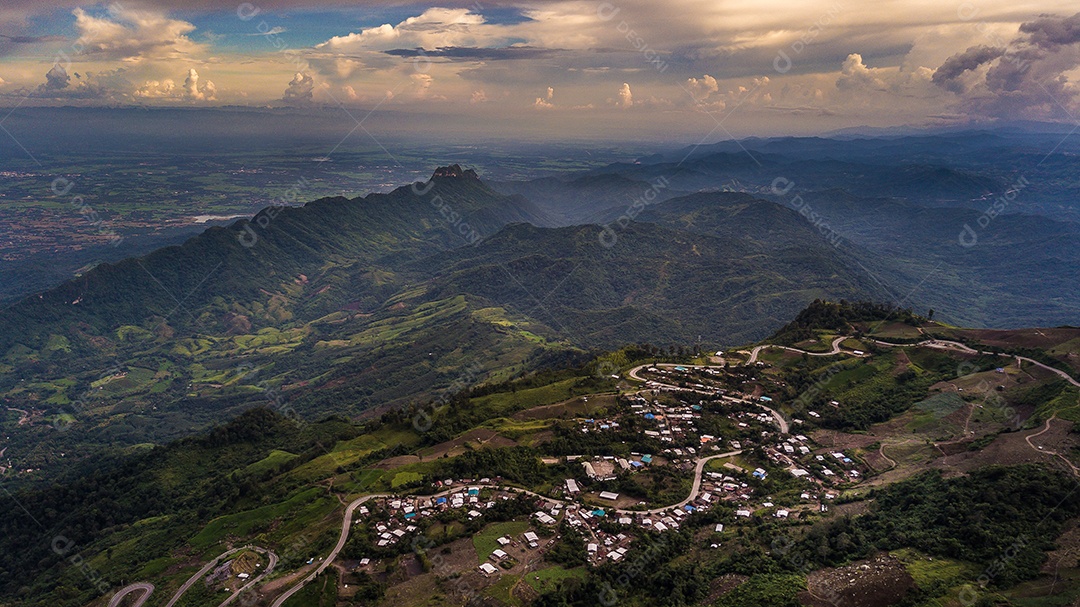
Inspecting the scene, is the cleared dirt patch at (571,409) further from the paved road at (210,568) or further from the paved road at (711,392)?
the paved road at (210,568)

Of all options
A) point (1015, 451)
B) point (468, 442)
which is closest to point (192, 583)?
point (468, 442)

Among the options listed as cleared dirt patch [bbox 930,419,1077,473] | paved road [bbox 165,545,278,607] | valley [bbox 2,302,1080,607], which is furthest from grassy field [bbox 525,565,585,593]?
cleared dirt patch [bbox 930,419,1077,473]

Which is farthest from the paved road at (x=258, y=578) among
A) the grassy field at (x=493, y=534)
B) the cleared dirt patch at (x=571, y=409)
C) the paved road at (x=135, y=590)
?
the cleared dirt patch at (x=571, y=409)

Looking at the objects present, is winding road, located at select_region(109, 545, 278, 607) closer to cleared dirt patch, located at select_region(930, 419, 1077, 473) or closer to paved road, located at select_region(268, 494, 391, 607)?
paved road, located at select_region(268, 494, 391, 607)

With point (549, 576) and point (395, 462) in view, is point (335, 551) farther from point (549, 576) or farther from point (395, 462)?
point (549, 576)

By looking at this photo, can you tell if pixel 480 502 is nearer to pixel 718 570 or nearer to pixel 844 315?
pixel 718 570

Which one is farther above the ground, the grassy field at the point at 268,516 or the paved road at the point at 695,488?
the paved road at the point at 695,488
